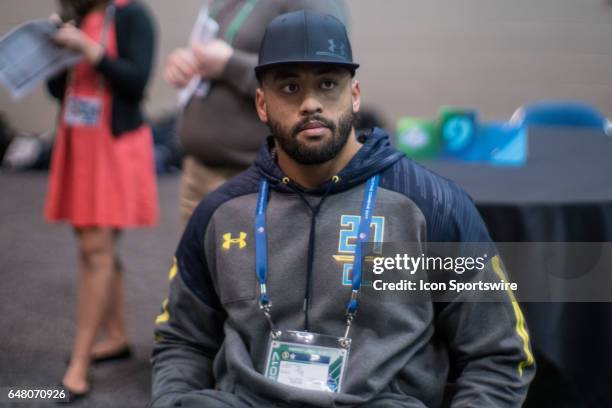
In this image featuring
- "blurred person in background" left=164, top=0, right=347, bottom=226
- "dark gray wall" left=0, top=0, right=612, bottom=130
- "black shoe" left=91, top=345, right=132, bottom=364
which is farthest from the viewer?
"black shoe" left=91, top=345, right=132, bottom=364

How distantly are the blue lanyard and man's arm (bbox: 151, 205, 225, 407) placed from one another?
0.36 ft

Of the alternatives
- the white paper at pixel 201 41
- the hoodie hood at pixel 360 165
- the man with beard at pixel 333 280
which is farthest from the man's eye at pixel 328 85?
the white paper at pixel 201 41

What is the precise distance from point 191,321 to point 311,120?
1.31ft

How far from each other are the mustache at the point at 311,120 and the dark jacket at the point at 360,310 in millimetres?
73

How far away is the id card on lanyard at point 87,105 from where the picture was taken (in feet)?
6.16

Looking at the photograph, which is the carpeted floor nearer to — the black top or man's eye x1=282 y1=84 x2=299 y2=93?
the black top

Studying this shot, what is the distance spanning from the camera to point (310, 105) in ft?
3.54

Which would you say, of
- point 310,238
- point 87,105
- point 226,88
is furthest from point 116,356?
point 310,238

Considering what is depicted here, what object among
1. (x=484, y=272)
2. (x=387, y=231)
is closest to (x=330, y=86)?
(x=387, y=231)

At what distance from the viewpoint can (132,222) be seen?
2002 mm

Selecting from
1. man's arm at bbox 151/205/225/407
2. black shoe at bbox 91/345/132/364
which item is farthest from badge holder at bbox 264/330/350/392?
black shoe at bbox 91/345/132/364

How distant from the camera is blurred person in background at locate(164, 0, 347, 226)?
1546mm

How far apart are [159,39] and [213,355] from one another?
3833 mm

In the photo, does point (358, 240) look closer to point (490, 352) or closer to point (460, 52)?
point (490, 352)
